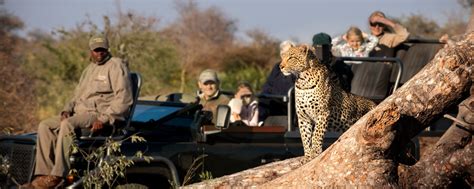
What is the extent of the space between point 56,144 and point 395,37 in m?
4.48

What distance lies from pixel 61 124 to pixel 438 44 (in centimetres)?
453

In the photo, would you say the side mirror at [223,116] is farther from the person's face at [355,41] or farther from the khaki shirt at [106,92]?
the person's face at [355,41]

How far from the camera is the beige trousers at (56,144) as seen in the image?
8.74m

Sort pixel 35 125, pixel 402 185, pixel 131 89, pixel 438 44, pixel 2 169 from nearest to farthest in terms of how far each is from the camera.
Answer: pixel 402 185 → pixel 2 169 → pixel 131 89 → pixel 438 44 → pixel 35 125

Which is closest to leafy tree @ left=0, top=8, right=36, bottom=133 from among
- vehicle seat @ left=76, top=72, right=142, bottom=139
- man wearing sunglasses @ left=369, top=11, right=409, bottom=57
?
vehicle seat @ left=76, top=72, right=142, bottom=139

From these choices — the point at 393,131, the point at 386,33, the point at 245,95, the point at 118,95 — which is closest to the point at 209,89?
the point at 245,95

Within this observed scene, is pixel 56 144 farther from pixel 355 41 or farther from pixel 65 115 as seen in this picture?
pixel 355 41

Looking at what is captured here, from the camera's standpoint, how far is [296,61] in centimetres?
820

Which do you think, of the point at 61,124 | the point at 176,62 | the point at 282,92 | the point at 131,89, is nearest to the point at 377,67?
the point at 282,92

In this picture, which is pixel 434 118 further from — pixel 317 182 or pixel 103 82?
pixel 103 82

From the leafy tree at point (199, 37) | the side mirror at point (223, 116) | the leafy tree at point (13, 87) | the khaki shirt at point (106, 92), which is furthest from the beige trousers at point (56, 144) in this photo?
the leafy tree at point (199, 37)

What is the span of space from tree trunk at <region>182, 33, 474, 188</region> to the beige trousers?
253cm

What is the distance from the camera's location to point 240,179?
24.1ft

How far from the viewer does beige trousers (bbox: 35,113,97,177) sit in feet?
28.7
